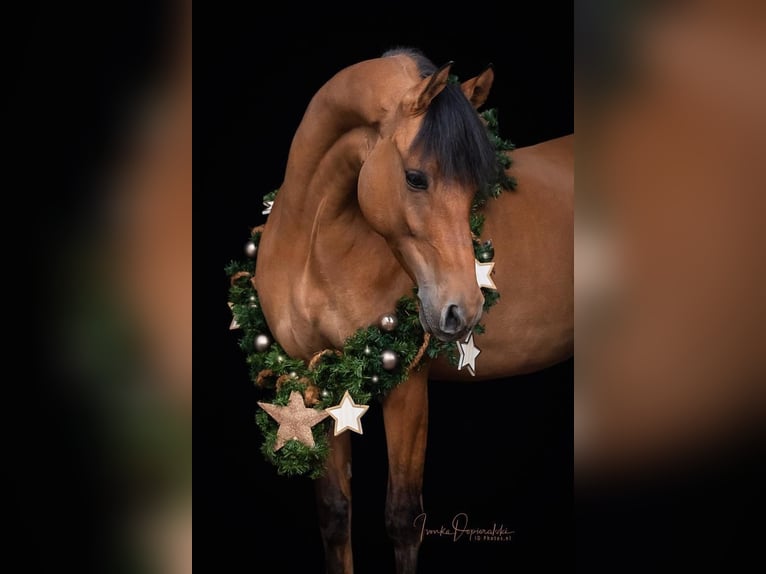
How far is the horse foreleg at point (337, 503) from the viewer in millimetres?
3377

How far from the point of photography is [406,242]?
110 inches

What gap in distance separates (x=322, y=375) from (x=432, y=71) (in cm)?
102

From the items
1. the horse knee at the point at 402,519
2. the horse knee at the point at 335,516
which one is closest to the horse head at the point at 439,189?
the horse knee at the point at 402,519

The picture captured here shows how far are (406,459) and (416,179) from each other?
1.04 metres

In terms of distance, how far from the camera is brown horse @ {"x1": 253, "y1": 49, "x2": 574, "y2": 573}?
2.70 meters

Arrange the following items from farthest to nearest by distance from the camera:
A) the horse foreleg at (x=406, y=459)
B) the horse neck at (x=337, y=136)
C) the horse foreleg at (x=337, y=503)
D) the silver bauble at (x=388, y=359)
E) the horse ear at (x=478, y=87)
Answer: the horse foreleg at (x=337, y=503) → the horse foreleg at (x=406, y=459) → the silver bauble at (x=388, y=359) → the horse ear at (x=478, y=87) → the horse neck at (x=337, y=136)

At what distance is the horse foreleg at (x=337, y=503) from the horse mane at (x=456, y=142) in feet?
3.75

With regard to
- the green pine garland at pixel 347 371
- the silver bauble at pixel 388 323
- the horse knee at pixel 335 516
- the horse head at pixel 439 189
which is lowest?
the horse knee at pixel 335 516

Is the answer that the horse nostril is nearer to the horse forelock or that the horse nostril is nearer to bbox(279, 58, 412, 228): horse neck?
the horse forelock

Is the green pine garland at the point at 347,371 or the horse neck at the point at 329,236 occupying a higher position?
the horse neck at the point at 329,236

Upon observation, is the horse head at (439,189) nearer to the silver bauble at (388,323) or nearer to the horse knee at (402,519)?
the silver bauble at (388,323)

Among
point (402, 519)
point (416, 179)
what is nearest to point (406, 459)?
point (402, 519)
